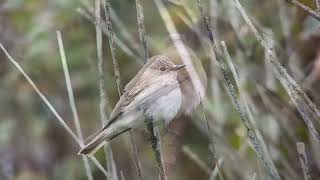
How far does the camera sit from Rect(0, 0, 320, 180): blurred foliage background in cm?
264

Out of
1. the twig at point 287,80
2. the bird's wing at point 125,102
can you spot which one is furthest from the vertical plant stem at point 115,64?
the twig at point 287,80

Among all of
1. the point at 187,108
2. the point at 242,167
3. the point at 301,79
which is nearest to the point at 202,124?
the point at 242,167

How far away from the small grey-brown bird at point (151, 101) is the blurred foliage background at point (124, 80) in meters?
0.52

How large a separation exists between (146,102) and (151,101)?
0.01 meters

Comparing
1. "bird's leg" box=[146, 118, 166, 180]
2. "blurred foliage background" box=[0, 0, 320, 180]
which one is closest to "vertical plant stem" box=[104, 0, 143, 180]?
"bird's leg" box=[146, 118, 166, 180]

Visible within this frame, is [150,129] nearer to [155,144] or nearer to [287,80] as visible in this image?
[155,144]

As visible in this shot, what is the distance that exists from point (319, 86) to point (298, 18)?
33 cm

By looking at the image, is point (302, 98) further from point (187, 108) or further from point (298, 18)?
point (298, 18)

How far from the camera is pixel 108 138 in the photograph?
6.45ft

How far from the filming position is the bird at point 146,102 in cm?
194

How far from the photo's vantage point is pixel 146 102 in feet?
6.64

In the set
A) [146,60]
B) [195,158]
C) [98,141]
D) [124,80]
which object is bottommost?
[124,80]

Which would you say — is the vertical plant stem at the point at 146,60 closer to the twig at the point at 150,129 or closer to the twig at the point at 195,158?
the twig at the point at 150,129

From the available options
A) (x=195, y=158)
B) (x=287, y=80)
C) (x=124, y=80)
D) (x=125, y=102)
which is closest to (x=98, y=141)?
(x=125, y=102)
